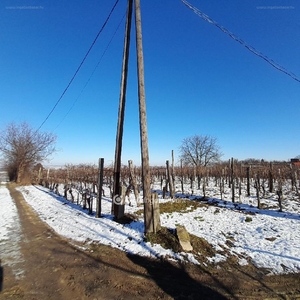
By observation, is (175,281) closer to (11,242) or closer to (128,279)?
(128,279)

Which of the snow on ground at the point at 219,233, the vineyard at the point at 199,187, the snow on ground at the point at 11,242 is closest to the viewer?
the snow on ground at the point at 11,242

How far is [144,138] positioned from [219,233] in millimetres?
3158

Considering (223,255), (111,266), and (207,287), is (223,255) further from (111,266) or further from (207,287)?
(111,266)

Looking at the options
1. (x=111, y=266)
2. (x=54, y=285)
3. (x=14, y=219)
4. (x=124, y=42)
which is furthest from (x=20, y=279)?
(x=124, y=42)

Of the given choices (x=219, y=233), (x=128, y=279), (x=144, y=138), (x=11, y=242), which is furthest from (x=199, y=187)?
(x=128, y=279)

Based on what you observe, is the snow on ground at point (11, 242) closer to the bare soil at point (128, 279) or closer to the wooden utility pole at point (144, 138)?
the bare soil at point (128, 279)

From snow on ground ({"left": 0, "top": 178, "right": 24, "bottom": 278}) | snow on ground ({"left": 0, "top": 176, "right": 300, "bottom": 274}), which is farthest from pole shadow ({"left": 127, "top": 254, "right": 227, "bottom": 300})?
snow on ground ({"left": 0, "top": 178, "right": 24, "bottom": 278})

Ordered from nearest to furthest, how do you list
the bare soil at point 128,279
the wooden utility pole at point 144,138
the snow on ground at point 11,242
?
the bare soil at point 128,279
the snow on ground at point 11,242
the wooden utility pole at point 144,138

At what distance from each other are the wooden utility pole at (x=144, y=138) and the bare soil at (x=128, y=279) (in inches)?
Answer: 35.8

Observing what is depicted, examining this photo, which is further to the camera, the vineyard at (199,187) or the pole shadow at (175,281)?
the vineyard at (199,187)

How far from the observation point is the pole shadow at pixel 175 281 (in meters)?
2.58

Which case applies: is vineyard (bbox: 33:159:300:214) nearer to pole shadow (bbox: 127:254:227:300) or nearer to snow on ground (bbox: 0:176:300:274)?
snow on ground (bbox: 0:176:300:274)

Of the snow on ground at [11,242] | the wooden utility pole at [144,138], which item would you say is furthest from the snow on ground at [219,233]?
the snow on ground at [11,242]

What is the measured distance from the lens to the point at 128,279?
115 inches
